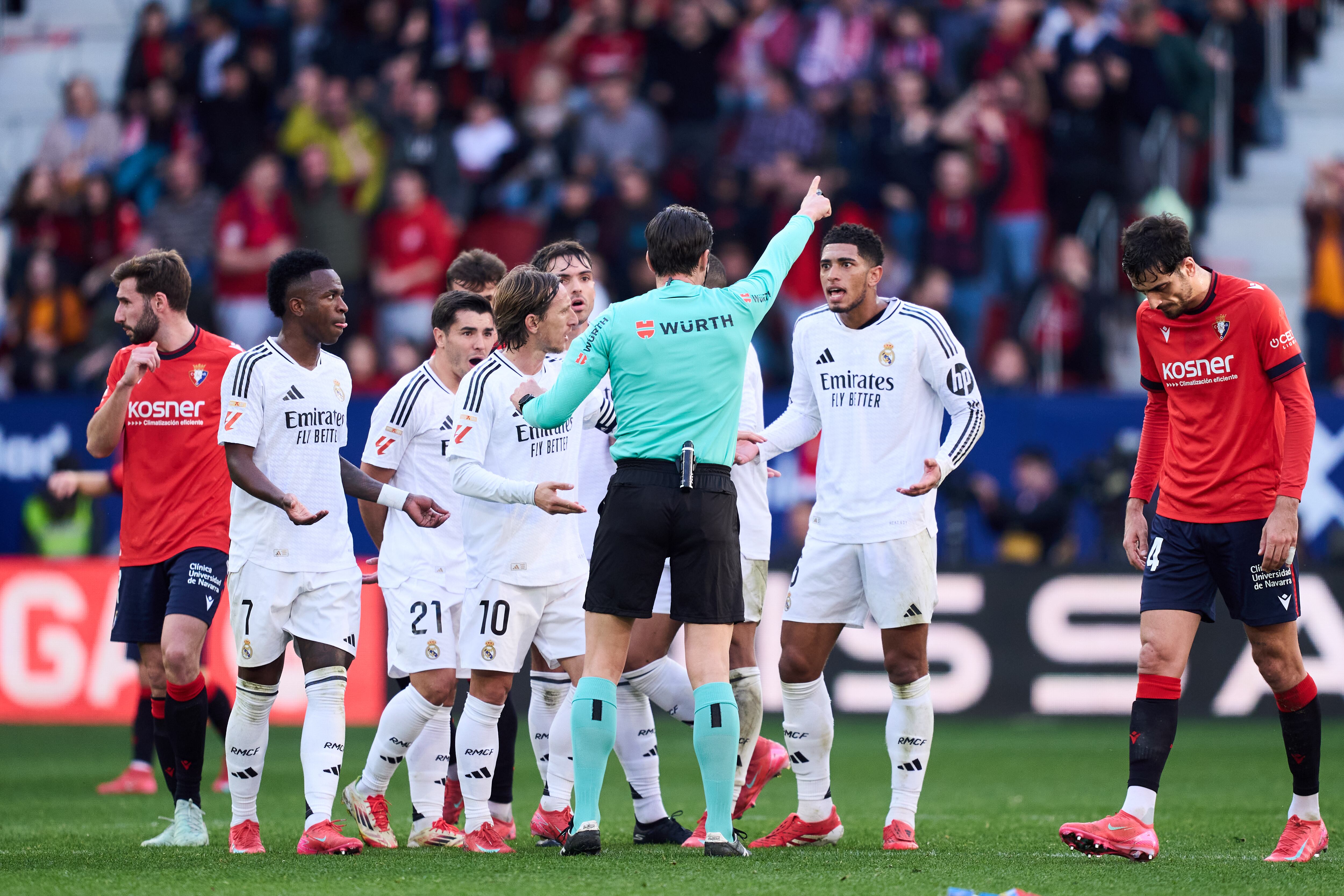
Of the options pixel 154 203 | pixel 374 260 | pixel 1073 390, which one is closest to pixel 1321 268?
pixel 1073 390

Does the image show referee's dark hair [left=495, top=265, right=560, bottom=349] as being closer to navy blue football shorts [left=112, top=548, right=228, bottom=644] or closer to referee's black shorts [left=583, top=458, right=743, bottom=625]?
referee's black shorts [left=583, top=458, right=743, bottom=625]

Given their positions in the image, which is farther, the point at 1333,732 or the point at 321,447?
the point at 1333,732

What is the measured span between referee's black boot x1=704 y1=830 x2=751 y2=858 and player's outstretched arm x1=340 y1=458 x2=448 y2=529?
1.75m

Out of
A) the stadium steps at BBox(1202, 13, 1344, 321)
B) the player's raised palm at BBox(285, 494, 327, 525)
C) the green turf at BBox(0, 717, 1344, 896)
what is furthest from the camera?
the stadium steps at BBox(1202, 13, 1344, 321)

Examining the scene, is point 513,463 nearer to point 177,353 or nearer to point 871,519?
point 871,519

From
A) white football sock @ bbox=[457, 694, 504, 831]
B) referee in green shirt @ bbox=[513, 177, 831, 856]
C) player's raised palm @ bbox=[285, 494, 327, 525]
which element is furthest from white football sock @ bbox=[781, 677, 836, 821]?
player's raised palm @ bbox=[285, 494, 327, 525]

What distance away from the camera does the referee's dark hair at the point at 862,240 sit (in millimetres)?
7703

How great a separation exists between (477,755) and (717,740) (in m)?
1.22

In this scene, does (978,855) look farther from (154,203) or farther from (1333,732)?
(154,203)

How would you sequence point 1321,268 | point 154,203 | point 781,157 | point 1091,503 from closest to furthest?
1. point 1091,503
2. point 1321,268
3. point 781,157
4. point 154,203

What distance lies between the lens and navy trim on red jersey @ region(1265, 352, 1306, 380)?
695cm

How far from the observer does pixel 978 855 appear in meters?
7.25

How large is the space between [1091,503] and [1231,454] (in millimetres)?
7749

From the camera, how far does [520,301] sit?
7.40 metres
